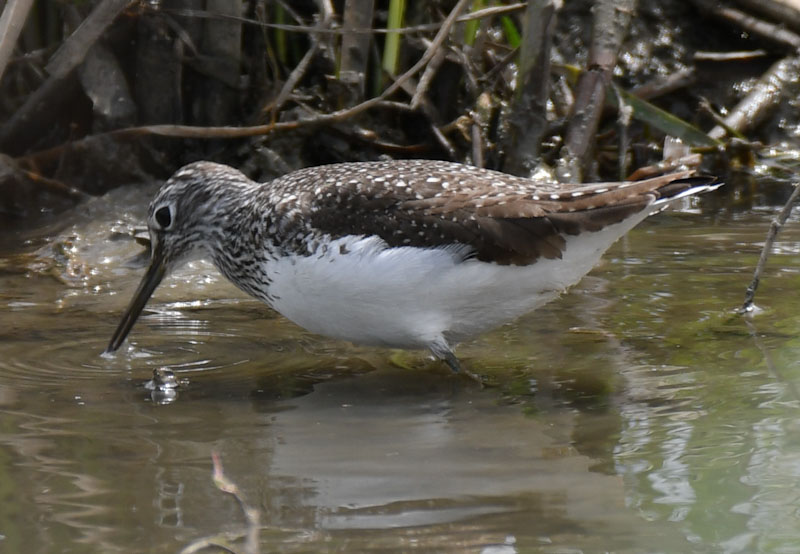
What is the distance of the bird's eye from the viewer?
610 centimetres

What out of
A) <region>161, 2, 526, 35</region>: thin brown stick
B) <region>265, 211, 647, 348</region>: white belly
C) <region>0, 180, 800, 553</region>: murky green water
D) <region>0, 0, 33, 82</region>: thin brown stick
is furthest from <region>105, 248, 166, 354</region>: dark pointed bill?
<region>161, 2, 526, 35</region>: thin brown stick

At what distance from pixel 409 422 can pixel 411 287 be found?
66 centimetres

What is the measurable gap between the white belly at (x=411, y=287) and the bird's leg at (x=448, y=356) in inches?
1.9

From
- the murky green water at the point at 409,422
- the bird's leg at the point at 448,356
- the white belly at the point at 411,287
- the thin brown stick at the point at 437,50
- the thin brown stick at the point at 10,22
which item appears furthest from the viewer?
the thin brown stick at the point at 437,50

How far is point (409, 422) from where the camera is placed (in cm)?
466

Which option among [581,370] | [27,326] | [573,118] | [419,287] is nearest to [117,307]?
[27,326]

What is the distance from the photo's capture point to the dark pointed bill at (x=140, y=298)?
568cm

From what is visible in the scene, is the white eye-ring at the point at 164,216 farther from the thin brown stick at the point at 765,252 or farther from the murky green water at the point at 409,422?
the thin brown stick at the point at 765,252

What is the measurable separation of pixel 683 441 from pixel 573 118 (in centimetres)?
443

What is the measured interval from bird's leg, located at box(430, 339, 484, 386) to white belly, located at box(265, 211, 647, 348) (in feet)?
0.16

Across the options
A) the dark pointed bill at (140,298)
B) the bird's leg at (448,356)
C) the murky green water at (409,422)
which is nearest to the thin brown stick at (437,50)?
the murky green water at (409,422)

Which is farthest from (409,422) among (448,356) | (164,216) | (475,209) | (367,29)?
(367,29)

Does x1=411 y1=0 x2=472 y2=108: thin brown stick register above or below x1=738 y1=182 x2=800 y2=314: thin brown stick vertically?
above

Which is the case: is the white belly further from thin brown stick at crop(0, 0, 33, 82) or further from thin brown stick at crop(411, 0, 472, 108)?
thin brown stick at crop(411, 0, 472, 108)
